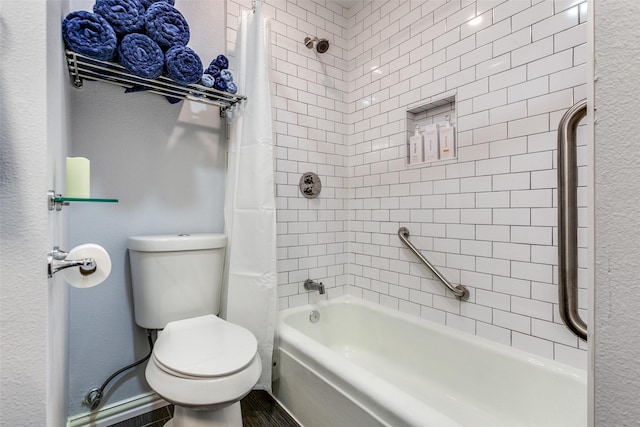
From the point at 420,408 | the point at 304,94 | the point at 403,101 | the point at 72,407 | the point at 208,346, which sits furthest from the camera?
the point at 304,94

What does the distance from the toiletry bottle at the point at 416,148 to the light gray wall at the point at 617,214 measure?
1368 mm

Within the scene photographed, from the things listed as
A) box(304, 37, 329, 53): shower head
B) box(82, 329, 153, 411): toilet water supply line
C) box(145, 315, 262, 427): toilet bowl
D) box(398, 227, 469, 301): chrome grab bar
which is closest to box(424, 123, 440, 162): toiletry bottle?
box(398, 227, 469, 301): chrome grab bar

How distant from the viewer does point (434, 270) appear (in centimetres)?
161

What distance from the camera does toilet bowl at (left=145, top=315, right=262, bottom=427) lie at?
1.03 meters

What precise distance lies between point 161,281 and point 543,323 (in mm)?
1706

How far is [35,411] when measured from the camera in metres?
0.52

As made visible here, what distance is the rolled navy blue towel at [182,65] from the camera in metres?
1.33

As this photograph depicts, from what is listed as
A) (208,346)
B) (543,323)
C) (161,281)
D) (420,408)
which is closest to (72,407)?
(161,281)

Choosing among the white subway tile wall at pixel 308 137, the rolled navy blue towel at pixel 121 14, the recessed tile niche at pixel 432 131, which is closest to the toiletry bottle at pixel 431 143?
the recessed tile niche at pixel 432 131

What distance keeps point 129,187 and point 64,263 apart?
1.00 metres

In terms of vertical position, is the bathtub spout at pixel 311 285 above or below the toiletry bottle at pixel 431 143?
below

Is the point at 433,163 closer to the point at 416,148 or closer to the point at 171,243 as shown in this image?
the point at 416,148

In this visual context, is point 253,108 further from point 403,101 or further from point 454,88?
point 454,88

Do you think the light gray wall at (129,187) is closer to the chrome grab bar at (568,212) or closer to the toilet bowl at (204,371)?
the toilet bowl at (204,371)
